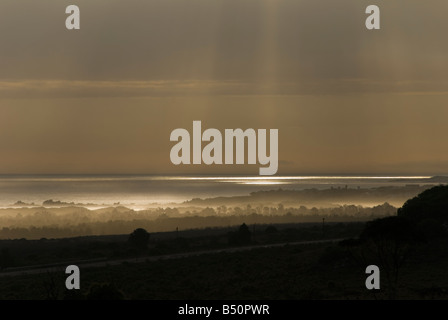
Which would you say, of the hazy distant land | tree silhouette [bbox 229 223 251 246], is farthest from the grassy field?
the hazy distant land

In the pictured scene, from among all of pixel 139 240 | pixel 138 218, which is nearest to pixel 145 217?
pixel 138 218

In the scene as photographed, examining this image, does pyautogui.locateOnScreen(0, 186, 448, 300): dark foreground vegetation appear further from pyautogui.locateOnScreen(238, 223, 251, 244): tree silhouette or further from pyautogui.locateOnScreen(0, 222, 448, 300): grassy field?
pyautogui.locateOnScreen(238, 223, 251, 244): tree silhouette

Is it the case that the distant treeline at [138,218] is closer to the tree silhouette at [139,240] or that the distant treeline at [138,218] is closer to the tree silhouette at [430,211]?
the tree silhouette at [139,240]

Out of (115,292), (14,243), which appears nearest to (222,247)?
(14,243)

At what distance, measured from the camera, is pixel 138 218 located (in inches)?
6964

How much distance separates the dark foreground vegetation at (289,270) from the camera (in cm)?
7094

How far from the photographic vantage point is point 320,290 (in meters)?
72.5

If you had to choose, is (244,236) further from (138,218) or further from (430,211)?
(138,218)

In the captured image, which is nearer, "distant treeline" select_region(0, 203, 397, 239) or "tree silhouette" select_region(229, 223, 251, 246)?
→ "tree silhouette" select_region(229, 223, 251, 246)

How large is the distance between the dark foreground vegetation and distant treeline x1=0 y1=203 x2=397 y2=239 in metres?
48.4

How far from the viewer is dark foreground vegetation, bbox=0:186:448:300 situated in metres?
70.9

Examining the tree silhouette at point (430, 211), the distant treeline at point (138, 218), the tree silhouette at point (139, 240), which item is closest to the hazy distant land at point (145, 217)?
the distant treeline at point (138, 218)
